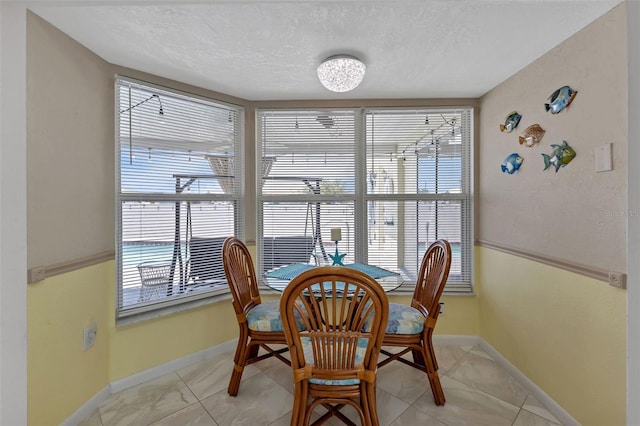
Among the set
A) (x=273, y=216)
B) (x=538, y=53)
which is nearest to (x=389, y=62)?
(x=538, y=53)

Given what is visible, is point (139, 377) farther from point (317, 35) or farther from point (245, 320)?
point (317, 35)

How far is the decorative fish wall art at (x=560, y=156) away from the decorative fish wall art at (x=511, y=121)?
39cm

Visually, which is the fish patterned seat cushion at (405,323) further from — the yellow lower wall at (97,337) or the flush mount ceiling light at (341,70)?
the flush mount ceiling light at (341,70)

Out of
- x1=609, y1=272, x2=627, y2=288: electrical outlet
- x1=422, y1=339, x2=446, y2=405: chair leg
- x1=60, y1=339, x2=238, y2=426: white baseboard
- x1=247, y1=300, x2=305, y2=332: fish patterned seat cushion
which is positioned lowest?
x1=60, y1=339, x2=238, y2=426: white baseboard

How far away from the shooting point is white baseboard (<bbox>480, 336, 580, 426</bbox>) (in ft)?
5.15

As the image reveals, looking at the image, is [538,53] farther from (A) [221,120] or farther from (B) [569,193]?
(A) [221,120]

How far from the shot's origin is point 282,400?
5.69 ft

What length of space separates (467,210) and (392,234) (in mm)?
707

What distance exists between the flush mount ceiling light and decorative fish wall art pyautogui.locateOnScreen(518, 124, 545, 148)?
1192 mm

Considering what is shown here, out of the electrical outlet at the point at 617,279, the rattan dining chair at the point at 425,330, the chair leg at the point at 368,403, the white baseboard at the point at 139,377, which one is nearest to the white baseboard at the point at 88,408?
the white baseboard at the point at 139,377

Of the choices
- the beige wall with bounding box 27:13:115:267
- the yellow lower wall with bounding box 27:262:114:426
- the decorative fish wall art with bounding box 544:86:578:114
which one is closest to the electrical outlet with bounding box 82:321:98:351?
the yellow lower wall with bounding box 27:262:114:426

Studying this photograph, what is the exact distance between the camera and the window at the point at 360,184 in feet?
8.19

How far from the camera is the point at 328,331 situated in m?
1.27

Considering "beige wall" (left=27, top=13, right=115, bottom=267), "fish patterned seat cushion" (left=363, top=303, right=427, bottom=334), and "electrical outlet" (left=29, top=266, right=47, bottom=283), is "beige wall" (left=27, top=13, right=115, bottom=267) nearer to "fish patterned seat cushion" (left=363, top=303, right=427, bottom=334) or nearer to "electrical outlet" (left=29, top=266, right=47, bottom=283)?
"electrical outlet" (left=29, top=266, right=47, bottom=283)
